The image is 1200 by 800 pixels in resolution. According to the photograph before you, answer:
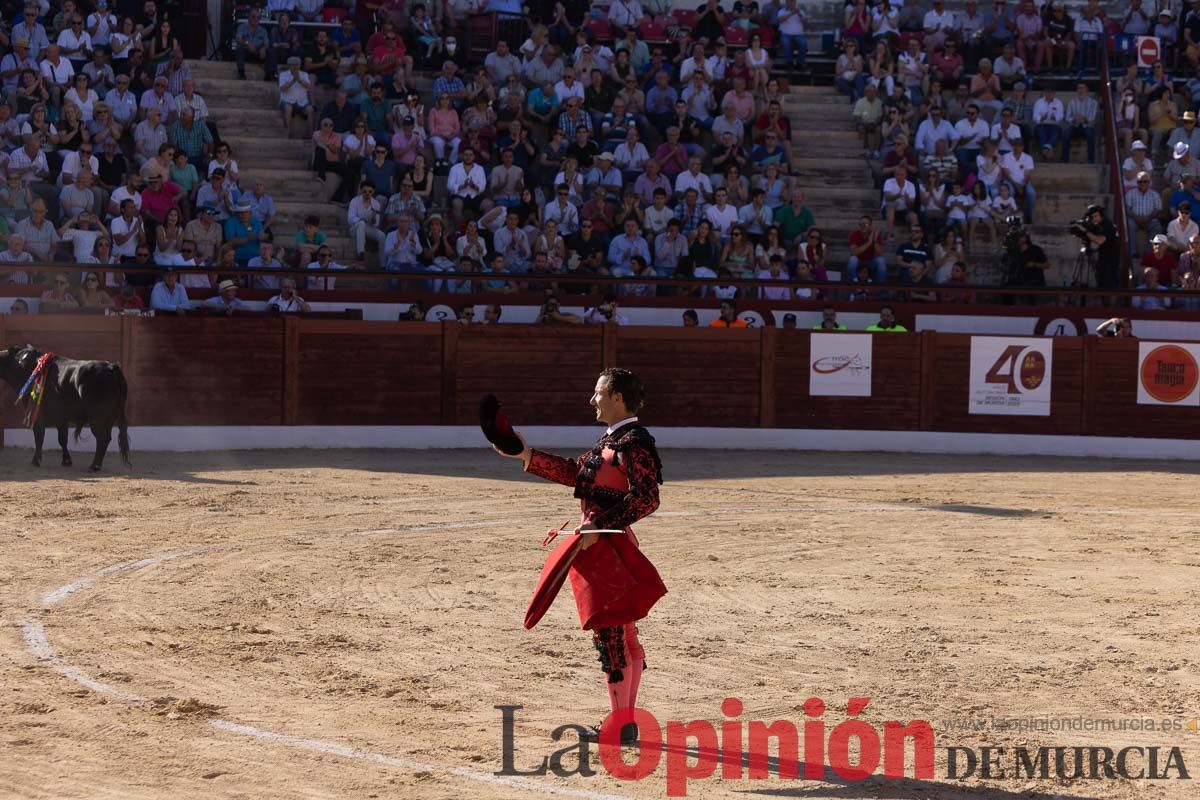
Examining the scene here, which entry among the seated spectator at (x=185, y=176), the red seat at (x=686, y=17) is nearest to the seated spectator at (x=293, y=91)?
the seated spectator at (x=185, y=176)

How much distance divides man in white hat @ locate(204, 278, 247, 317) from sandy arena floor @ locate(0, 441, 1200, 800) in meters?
2.69

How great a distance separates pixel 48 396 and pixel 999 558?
848 centimetres

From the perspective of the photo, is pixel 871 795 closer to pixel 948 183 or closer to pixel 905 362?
pixel 905 362

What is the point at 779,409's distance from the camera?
18219mm

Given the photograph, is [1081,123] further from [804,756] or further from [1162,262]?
[804,756]

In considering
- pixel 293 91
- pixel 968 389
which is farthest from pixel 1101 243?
pixel 293 91

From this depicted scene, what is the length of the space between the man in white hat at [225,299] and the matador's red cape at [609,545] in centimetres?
1105

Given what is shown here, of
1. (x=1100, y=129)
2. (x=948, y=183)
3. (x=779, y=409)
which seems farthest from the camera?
(x=1100, y=129)

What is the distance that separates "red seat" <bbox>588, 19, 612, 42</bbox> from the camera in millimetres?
22109

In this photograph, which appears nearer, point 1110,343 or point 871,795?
point 871,795

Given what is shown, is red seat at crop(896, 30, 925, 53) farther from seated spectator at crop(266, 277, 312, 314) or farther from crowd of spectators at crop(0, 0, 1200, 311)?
seated spectator at crop(266, 277, 312, 314)

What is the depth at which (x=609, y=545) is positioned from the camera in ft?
20.5

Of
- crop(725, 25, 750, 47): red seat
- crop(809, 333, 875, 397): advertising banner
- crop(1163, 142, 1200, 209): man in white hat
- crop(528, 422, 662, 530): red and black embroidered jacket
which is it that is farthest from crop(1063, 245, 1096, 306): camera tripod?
crop(528, 422, 662, 530): red and black embroidered jacket

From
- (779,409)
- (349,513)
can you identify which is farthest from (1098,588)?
(779,409)
